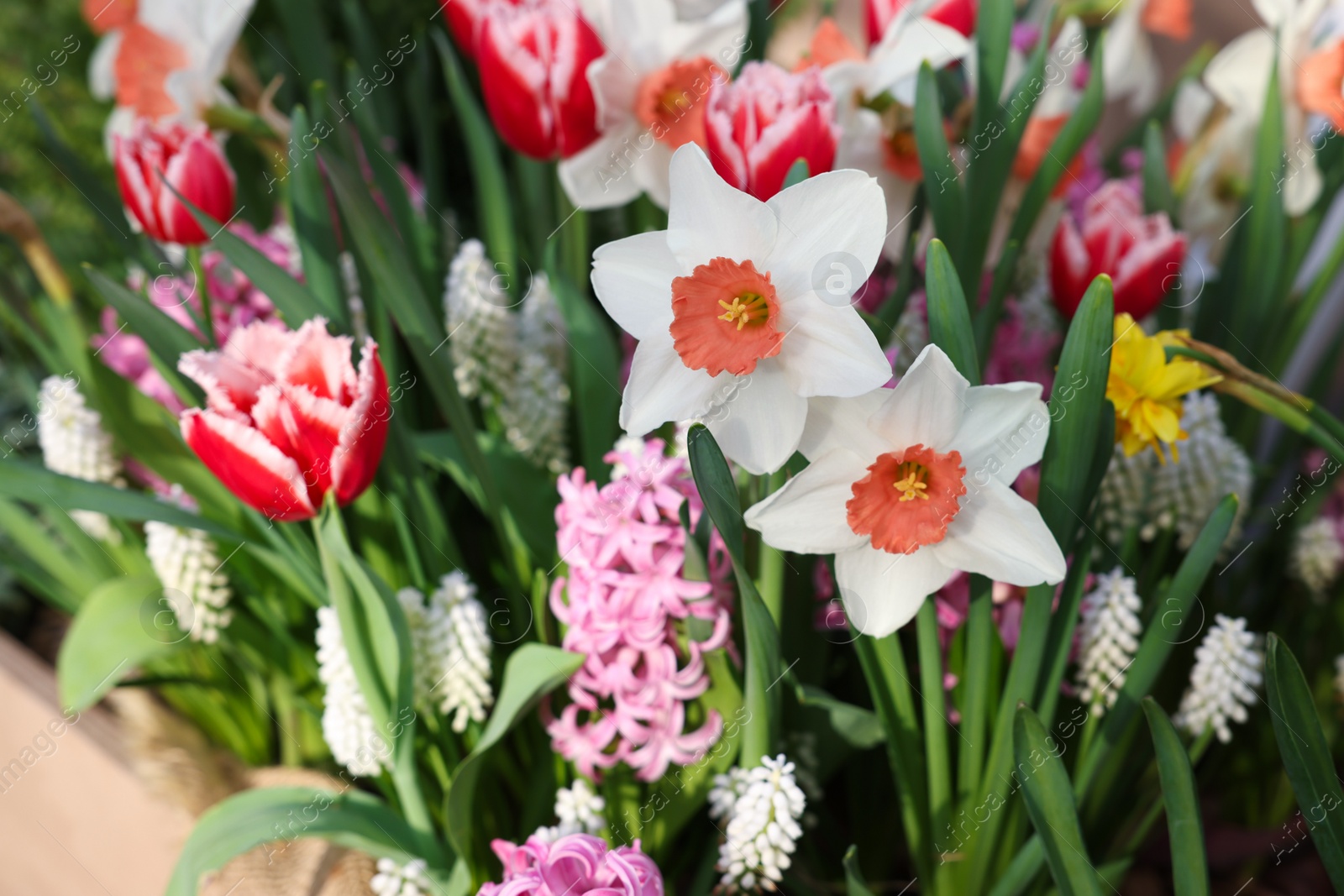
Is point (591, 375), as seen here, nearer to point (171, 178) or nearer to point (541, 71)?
point (541, 71)

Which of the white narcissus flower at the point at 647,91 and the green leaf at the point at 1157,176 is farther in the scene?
the green leaf at the point at 1157,176

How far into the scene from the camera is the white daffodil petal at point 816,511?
434mm

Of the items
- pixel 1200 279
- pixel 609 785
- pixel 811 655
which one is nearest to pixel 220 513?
pixel 609 785

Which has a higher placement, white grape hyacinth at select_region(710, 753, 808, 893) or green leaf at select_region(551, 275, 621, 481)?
green leaf at select_region(551, 275, 621, 481)

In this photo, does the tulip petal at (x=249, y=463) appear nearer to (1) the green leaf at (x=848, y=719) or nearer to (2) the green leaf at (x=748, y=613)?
(2) the green leaf at (x=748, y=613)

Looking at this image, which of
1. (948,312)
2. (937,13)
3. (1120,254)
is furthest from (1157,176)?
(948,312)

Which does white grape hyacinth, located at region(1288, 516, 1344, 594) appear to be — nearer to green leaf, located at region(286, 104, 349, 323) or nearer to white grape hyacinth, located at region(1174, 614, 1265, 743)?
white grape hyacinth, located at region(1174, 614, 1265, 743)

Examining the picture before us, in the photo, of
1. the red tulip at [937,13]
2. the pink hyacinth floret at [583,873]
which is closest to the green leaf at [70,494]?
the pink hyacinth floret at [583,873]

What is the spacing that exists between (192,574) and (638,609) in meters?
0.36

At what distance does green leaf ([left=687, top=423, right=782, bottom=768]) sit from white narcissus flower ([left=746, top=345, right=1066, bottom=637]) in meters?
0.02

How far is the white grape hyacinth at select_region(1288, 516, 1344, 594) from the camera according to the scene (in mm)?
781

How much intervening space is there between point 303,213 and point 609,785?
1.47ft

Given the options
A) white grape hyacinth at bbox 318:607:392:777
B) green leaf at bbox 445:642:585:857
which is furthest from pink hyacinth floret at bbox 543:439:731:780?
white grape hyacinth at bbox 318:607:392:777

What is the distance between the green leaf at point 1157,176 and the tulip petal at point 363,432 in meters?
0.66
